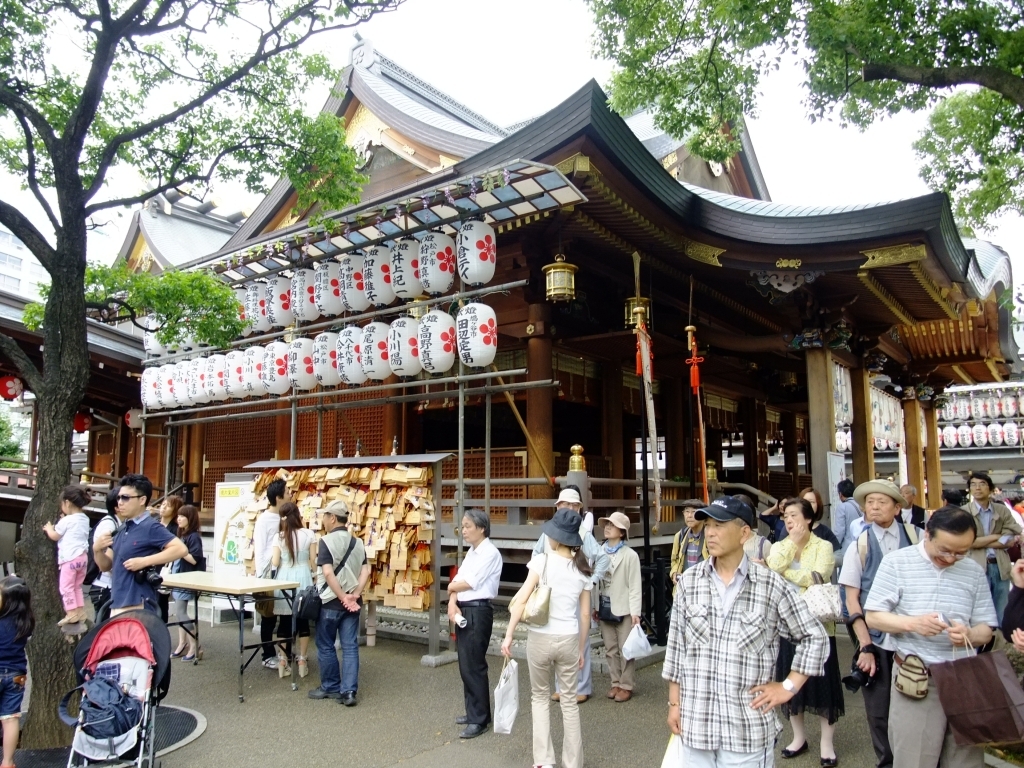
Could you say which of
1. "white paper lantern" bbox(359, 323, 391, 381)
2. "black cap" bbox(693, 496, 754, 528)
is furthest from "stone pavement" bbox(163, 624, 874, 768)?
"white paper lantern" bbox(359, 323, 391, 381)

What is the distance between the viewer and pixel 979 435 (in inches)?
920

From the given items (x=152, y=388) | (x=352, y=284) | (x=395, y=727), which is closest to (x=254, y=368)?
(x=352, y=284)

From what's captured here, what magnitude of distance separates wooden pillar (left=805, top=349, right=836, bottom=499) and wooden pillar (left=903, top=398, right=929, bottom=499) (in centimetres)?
736

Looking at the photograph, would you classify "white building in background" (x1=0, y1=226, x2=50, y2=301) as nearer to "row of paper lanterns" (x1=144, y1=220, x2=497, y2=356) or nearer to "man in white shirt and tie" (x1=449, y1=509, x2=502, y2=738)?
"row of paper lanterns" (x1=144, y1=220, x2=497, y2=356)

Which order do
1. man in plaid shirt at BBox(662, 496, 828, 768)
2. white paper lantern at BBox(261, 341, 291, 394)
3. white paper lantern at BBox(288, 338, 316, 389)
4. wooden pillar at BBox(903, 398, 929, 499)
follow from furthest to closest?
wooden pillar at BBox(903, 398, 929, 499) < white paper lantern at BBox(261, 341, 291, 394) < white paper lantern at BBox(288, 338, 316, 389) < man in plaid shirt at BBox(662, 496, 828, 768)

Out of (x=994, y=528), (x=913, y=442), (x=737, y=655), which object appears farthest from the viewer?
(x=913, y=442)

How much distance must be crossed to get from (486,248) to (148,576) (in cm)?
519

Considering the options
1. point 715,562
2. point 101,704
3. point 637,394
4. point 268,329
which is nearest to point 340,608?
point 101,704

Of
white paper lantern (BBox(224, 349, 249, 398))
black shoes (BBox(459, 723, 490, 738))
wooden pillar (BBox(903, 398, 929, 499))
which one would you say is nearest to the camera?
black shoes (BBox(459, 723, 490, 738))

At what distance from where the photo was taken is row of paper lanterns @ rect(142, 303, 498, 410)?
29.8 feet

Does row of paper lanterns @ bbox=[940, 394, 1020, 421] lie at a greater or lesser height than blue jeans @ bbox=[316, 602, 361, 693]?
greater

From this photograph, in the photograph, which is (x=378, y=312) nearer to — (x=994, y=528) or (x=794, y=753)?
(x=794, y=753)

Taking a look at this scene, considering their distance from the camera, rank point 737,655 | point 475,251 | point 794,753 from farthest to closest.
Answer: point 475,251 → point 794,753 → point 737,655

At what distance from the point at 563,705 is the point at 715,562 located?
2014 mm
